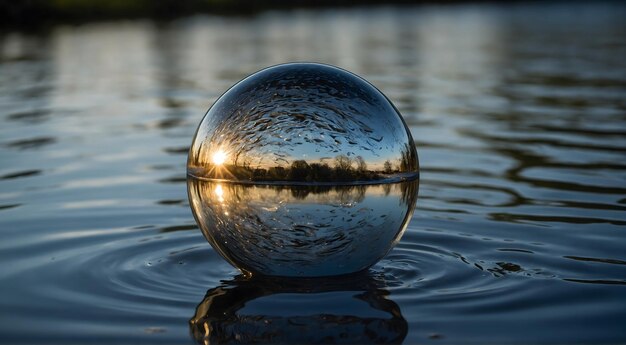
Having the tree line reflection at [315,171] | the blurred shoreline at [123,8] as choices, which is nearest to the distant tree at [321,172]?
the tree line reflection at [315,171]

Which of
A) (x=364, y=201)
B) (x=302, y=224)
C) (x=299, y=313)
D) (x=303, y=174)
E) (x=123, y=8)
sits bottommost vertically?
(x=299, y=313)

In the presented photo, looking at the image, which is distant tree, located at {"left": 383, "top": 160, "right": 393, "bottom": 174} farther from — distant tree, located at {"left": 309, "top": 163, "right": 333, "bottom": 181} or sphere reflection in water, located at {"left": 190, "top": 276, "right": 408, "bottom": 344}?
sphere reflection in water, located at {"left": 190, "top": 276, "right": 408, "bottom": 344}

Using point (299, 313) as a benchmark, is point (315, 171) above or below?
above

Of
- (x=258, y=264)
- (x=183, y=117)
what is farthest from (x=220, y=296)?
(x=183, y=117)

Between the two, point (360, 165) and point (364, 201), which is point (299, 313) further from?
point (360, 165)

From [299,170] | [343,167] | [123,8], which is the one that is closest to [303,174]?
[299,170]

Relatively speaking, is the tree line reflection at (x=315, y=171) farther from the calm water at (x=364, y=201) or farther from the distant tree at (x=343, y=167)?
the calm water at (x=364, y=201)

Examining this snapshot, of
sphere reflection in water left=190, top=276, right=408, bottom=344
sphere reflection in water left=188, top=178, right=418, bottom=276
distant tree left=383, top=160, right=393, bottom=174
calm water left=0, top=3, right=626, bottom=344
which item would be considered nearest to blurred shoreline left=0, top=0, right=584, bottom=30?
calm water left=0, top=3, right=626, bottom=344
